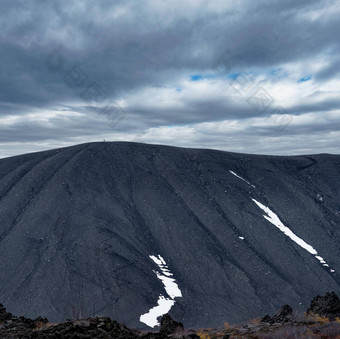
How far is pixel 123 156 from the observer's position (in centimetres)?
5162

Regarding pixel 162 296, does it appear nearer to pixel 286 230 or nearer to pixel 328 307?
pixel 328 307

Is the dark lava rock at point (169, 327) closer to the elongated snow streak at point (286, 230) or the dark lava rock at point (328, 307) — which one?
the dark lava rock at point (328, 307)

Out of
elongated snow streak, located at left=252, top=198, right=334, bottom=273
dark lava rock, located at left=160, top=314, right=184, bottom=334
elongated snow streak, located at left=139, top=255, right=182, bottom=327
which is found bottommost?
elongated snow streak, located at left=139, top=255, right=182, bottom=327

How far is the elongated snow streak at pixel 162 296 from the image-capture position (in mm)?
25531

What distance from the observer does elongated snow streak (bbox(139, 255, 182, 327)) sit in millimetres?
25531

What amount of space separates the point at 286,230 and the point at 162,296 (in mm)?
19407

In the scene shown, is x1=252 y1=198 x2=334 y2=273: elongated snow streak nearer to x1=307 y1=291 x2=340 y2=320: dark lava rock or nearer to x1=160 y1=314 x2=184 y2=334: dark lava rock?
x1=307 y1=291 x2=340 y2=320: dark lava rock

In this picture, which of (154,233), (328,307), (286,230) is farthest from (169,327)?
(286,230)

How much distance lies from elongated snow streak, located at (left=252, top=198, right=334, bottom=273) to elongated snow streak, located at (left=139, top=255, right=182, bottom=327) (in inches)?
621

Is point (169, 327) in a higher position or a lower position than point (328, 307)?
lower

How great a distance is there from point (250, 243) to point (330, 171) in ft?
93.0

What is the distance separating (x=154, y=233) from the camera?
120 feet

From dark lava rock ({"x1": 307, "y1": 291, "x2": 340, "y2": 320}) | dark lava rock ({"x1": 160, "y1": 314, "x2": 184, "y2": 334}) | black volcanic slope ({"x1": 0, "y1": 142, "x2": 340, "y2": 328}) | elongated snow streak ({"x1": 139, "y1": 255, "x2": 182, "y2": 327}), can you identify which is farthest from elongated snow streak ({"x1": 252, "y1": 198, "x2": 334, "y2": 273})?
dark lava rock ({"x1": 160, "y1": 314, "x2": 184, "y2": 334})

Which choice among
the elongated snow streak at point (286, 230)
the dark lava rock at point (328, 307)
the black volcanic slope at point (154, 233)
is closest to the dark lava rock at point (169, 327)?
the dark lava rock at point (328, 307)
